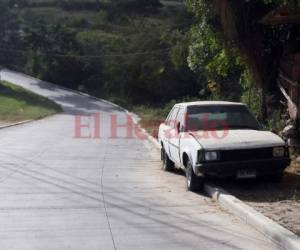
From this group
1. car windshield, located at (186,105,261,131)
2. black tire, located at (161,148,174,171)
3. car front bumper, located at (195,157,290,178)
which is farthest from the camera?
black tire, located at (161,148,174,171)

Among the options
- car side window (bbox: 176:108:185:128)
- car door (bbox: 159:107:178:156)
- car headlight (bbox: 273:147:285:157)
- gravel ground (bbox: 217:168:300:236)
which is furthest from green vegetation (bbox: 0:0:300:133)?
gravel ground (bbox: 217:168:300:236)

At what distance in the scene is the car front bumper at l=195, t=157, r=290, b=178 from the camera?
9.49m

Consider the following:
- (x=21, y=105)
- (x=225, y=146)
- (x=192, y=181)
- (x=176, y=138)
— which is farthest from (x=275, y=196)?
(x=21, y=105)

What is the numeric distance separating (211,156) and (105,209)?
2.21m

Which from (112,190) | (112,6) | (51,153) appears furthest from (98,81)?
(112,190)

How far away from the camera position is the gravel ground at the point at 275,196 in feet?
24.3

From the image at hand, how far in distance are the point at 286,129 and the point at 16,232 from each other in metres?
8.36

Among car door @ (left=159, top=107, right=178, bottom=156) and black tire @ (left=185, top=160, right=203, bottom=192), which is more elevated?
car door @ (left=159, top=107, right=178, bottom=156)

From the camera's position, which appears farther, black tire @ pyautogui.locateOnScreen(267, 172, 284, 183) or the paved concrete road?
black tire @ pyautogui.locateOnScreen(267, 172, 284, 183)

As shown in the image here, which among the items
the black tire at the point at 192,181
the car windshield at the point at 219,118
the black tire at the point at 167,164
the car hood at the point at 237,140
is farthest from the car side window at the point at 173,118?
the black tire at the point at 192,181

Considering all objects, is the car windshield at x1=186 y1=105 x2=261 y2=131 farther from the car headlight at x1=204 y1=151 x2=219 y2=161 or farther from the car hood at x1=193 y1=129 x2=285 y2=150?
the car headlight at x1=204 y1=151 x2=219 y2=161

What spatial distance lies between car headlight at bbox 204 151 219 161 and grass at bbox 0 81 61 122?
1158 inches

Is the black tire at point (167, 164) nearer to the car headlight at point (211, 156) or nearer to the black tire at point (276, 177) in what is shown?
the black tire at point (276, 177)

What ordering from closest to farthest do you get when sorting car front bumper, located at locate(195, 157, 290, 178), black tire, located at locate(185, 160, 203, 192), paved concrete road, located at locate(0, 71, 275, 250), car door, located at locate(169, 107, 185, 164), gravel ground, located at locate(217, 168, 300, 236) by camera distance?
paved concrete road, located at locate(0, 71, 275, 250), gravel ground, located at locate(217, 168, 300, 236), car front bumper, located at locate(195, 157, 290, 178), black tire, located at locate(185, 160, 203, 192), car door, located at locate(169, 107, 185, 164)
